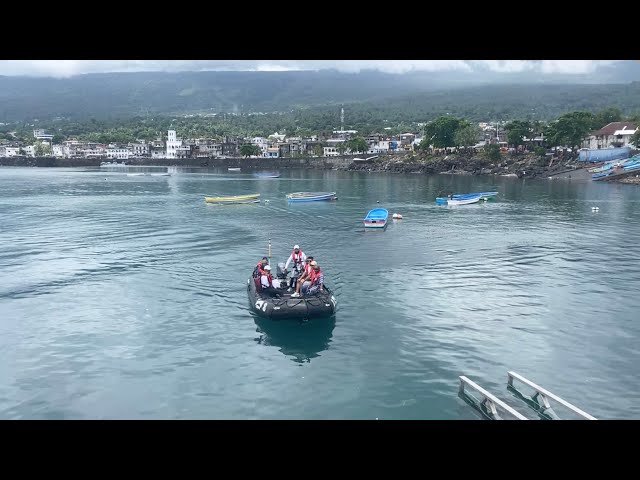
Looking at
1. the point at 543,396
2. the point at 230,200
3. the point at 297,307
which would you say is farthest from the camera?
the point at 230,200

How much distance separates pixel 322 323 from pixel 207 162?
160 metres

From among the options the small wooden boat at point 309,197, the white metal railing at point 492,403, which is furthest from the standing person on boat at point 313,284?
the small wooden boat at point 309,197

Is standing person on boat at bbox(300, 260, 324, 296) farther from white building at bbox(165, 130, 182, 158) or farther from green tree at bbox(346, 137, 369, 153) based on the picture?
white building at bbox(165, 130, 182, 158)

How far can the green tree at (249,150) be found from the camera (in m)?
172

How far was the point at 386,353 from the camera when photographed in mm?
19594

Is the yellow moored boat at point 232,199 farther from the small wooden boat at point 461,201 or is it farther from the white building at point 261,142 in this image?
the white building at point 261,142

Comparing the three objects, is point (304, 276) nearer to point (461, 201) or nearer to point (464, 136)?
point (461, 201)

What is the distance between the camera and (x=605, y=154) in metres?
108

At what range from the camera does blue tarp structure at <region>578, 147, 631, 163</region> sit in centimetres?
10706

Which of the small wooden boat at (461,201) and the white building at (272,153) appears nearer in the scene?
the small wooden boat at (461,201)

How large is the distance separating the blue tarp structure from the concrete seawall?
6303 centimetres

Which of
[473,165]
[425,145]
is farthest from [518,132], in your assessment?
[425,145]

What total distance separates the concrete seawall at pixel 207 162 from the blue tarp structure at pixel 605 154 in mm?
63029
